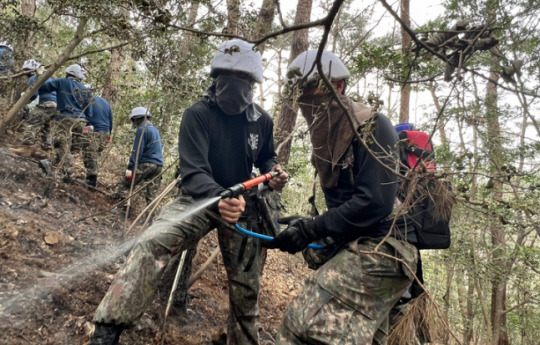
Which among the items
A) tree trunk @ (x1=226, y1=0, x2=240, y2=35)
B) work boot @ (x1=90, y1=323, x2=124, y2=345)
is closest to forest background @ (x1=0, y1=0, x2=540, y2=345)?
tree trunk @ (x1=226, y1=0, x2=240, y2=35)

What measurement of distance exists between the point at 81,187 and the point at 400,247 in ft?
22.5

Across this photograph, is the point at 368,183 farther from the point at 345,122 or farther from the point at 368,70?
the point at 368,70

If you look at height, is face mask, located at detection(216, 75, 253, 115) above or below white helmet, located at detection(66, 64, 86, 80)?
below

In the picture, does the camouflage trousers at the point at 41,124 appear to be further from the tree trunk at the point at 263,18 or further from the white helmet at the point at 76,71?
the tree trunk at the point at 263,18

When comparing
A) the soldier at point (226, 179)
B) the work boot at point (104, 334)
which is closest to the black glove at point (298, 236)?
the soldier at point (226, 179)

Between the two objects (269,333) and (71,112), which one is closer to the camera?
(269,333)

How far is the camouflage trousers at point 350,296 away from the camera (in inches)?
82.6

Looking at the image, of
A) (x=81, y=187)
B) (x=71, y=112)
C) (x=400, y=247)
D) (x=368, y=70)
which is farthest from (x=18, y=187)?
(x=400, y=247)

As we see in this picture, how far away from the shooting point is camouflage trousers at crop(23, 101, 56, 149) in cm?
748

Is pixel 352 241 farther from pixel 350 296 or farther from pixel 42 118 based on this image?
pixel 42 118

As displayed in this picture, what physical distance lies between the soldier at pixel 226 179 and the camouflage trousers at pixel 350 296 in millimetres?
860

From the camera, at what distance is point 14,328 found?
2842mm

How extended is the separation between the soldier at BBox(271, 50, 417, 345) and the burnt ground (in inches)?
68.4

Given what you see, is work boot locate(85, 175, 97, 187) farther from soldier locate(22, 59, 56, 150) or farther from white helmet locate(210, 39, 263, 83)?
white helmet locate(210, 39, 263, 83)
